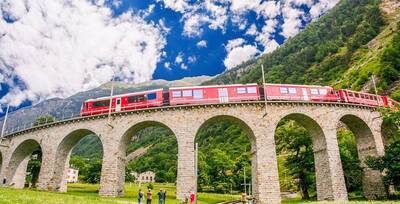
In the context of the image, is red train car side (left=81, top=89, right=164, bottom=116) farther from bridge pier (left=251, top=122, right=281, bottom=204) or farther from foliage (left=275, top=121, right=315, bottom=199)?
foliage (left=275, top=121, right=315, bottom=199)

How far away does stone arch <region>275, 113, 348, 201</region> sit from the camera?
29355 millimetres

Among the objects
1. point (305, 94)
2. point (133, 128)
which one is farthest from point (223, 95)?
point (133, 128)

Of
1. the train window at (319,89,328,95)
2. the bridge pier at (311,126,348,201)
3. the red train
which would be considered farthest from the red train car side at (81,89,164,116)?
the train window at (319,89,328,95)

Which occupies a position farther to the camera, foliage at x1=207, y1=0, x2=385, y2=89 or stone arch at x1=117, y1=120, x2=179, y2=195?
foliage at x1=207, y1=0, x2=385, y2=89

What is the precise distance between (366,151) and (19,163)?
4692cm

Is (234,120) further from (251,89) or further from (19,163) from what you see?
(19,163)

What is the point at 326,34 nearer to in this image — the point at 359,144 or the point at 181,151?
the point at 359,144

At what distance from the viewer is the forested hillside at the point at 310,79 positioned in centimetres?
3788

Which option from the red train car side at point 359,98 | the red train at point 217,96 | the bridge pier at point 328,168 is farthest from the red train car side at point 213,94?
the red train car side at point 359,98

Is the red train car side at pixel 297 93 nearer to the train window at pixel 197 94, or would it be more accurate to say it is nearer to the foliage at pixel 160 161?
the train window at pixel 197 94

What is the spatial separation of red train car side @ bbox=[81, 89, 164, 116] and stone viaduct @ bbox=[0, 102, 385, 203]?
1.45 metres

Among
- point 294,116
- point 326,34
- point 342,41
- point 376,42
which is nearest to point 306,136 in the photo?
point 294,116

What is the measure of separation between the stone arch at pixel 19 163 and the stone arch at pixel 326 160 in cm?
3551

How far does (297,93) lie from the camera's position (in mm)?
33812
